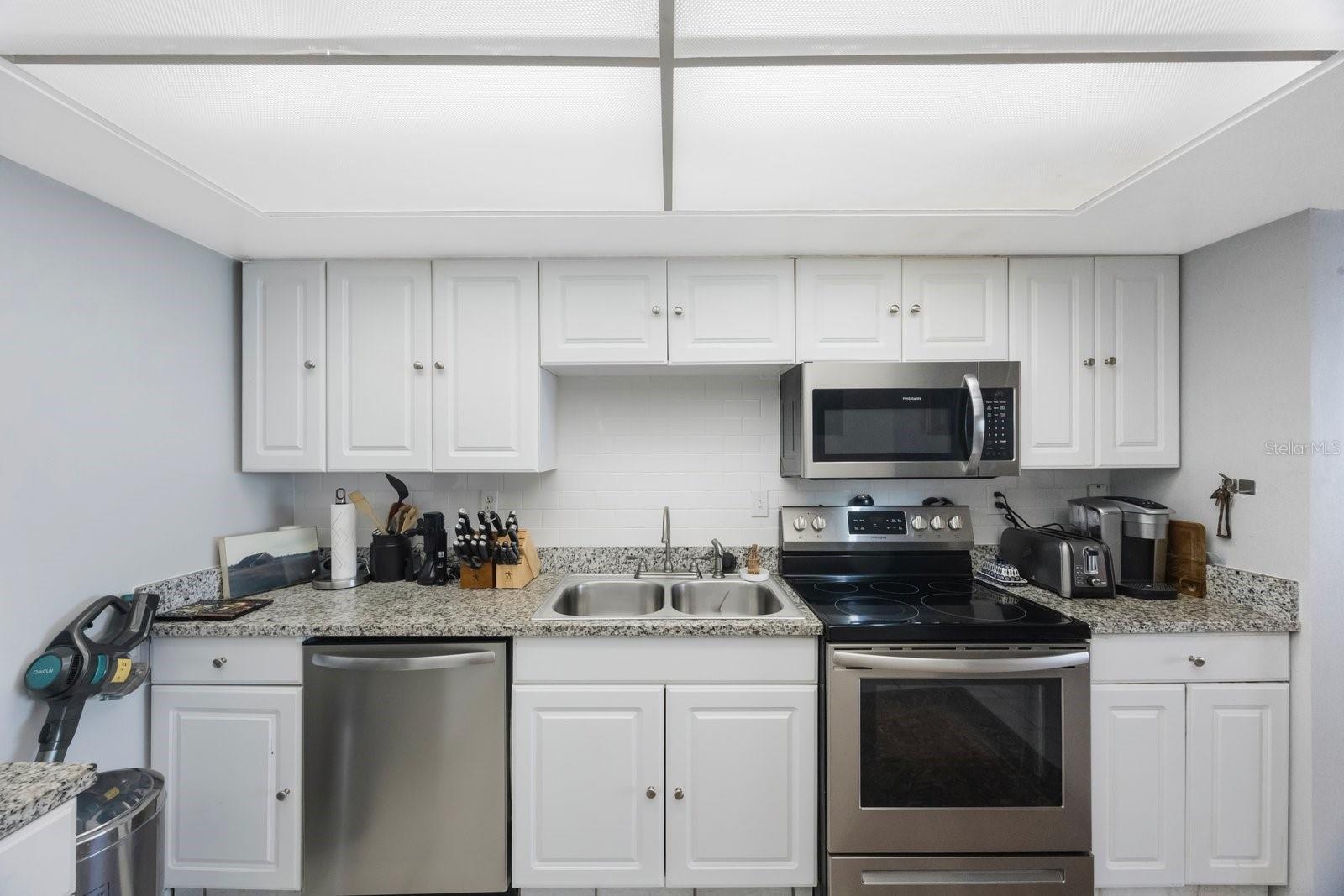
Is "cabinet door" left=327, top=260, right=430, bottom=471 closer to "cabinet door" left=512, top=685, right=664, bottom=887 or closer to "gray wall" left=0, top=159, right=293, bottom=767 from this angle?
"gray wall" left=0, top=159, right=293, bottom=767

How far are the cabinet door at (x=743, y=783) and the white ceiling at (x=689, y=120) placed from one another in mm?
1483

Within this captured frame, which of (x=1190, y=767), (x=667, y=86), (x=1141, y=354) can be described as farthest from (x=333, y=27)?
(x=1190, y=767)

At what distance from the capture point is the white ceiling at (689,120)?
103 cm

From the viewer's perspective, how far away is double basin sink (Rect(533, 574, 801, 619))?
7.46 feet

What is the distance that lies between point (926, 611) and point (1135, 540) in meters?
0.89

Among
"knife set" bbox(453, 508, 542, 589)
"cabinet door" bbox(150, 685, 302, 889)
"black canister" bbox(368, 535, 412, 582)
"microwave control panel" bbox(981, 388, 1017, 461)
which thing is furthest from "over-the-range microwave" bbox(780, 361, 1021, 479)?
"cabinet door" bbox(150, 685, 302, 889)

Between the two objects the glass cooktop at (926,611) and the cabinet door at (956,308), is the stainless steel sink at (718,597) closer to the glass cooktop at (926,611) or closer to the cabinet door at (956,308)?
the glass cooktop at (926,611)

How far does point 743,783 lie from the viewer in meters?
1.80

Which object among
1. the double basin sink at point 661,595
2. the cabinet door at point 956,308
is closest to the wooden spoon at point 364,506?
the double basin sink at point 661,595

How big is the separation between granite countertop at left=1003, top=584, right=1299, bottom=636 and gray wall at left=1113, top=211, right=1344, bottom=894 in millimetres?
113

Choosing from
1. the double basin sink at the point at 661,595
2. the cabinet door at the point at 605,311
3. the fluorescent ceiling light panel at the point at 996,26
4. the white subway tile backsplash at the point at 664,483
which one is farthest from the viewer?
the white subway tile backsplash at the point at 664,483

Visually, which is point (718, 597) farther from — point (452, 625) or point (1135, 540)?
point (1135, 540)

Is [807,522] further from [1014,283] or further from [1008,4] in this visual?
[1008,4]

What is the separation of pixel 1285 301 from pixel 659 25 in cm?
211
